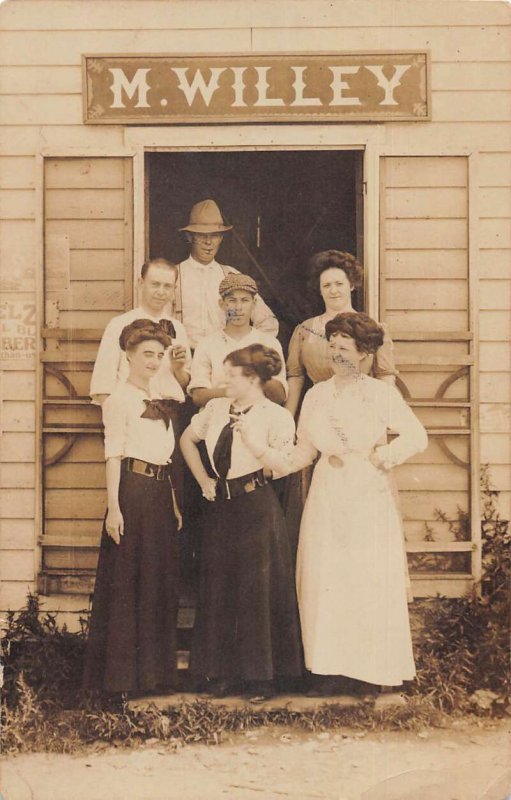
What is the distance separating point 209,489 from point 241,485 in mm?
182

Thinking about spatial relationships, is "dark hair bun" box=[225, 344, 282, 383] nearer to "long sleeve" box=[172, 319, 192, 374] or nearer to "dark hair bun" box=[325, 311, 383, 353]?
"long sleeve" box=[172, 319, 192, 374]

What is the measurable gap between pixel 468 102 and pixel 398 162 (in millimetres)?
512

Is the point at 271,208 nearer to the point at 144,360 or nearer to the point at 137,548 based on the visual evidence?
the point at 144,360

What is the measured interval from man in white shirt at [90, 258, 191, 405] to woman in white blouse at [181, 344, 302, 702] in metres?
0.32

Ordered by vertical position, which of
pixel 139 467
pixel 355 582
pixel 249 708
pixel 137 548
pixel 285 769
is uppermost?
pixel 139 467

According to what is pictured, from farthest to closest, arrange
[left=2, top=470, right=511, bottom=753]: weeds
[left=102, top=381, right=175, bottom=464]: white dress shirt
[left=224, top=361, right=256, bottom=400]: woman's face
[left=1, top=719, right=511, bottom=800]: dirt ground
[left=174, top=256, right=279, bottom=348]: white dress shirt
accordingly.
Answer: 1. [left=174, top=256, right=279, bottom=348]: white dress shirt
2. [left=224, top=361, right=256, bottom=400]: woman's face
3. [left=102, top=381, right=175, bottom=464]: white dress shirt
4. [left=2, top=470, right=511, bottom=753]: weeds
5. [left=1, top=719, right=511, bottom=800]: dirt ground

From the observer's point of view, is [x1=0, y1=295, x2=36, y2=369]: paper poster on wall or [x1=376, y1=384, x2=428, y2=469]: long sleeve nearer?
[x1=376, y1=384, x2=428, y2=469]: long sleeve

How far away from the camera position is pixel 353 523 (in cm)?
492

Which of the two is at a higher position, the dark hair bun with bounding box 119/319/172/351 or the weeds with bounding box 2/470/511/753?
the dark hair bun with bounding box 119/319/172/351

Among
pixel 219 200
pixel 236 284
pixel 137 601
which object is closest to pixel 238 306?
pixel 236 284

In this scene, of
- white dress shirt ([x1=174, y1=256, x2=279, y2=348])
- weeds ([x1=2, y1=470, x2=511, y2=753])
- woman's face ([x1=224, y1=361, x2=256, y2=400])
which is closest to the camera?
weeds ([x1=2, y1=470, x2=511, y2=753])

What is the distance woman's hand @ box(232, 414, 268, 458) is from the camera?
195 inches

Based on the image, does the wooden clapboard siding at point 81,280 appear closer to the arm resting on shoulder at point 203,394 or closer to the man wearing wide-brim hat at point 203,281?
the man wearing wide-brim hat at point 203,281

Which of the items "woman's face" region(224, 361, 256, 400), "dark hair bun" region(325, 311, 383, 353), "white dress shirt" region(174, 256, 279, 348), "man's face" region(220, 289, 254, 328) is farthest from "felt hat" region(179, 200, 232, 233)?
"dark hair bun" region(325, 311, 383, 353)
